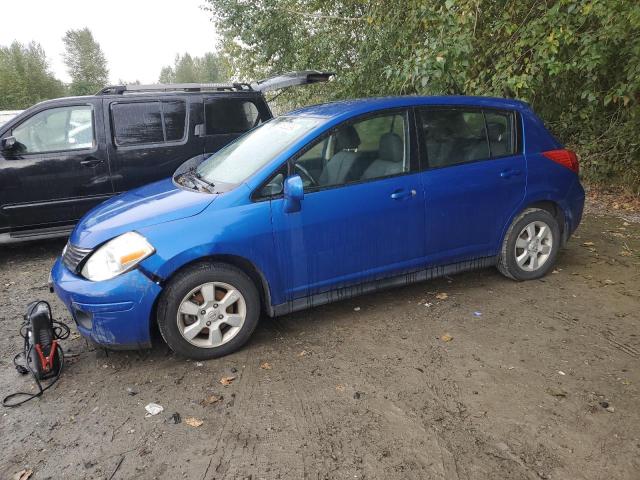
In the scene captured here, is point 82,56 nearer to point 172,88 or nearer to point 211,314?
point 172,88

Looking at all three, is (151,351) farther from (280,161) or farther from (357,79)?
(357,79)

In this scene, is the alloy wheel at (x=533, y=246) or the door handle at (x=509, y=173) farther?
the alloy wheel at (x=533, y=246)

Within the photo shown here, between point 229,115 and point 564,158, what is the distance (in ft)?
13.4

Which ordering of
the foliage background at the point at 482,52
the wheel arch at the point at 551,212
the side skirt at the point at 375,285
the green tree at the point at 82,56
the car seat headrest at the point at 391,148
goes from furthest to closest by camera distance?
the green tree at the point at 82,56, the foliage background at the point at 482,52, the wheel arch at the point at 551,212, the car seat headrest at the point at 391,148, the side skirt at the point at 375,285

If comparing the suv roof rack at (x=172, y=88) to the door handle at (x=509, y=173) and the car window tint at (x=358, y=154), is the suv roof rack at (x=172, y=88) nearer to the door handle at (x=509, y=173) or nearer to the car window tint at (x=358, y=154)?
the car window tint at (x=358, y=154)

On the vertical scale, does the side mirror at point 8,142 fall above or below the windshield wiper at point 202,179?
above

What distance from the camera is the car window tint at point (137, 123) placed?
232 inches

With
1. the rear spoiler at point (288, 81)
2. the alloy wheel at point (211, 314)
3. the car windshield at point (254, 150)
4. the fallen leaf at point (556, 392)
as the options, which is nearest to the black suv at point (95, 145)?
the rear spoiler at point (288, 81)

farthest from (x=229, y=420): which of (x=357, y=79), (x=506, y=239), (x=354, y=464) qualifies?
(x=357, y=79)

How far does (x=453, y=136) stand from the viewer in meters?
4.08

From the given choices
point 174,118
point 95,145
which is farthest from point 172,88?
point 95,145

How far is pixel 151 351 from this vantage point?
3.55 m

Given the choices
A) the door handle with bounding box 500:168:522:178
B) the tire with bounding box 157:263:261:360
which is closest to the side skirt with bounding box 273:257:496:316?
the tire with bounding box 157:263:261:360

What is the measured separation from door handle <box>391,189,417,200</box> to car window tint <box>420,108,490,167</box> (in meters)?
0.32
